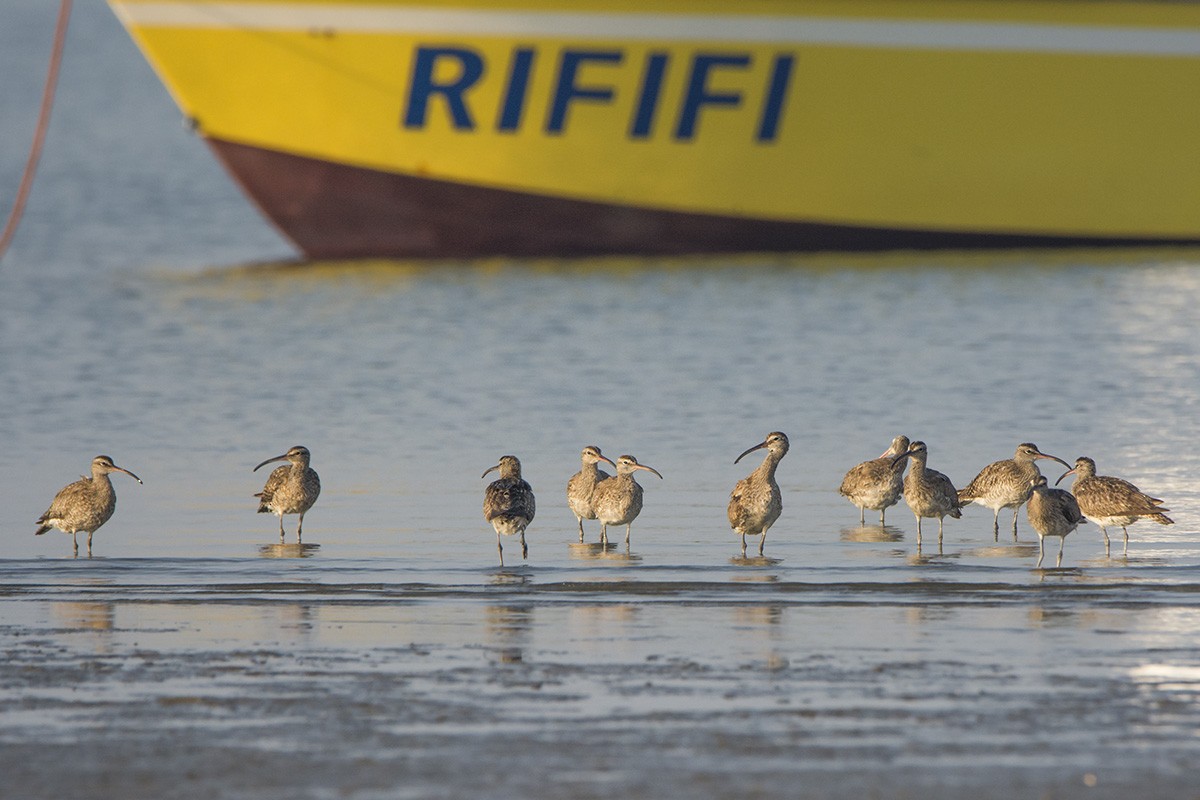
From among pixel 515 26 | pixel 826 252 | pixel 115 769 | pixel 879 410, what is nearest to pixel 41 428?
pixel 879 410

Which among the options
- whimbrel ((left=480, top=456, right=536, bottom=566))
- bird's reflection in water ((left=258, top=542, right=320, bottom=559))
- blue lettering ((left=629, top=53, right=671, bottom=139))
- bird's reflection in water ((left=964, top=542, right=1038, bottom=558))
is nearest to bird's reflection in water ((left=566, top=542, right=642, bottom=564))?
whimbrel ((left=480, top=456, right=536, bottom=566))

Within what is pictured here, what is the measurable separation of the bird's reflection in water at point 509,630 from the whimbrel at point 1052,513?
3.33 metres

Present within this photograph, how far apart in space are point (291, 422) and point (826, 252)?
17.2 m

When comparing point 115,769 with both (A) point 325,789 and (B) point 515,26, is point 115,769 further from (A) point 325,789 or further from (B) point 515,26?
(B) point 515,26

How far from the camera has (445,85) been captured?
34.7 metres

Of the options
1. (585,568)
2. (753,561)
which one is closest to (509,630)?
(585,568)

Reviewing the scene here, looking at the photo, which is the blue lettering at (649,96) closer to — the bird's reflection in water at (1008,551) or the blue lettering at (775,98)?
the blue lettering at (775,98)

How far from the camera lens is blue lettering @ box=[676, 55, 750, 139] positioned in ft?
114

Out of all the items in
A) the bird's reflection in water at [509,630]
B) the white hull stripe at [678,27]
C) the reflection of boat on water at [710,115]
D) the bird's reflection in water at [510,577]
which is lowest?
the bird's reflection in water at [509,630]

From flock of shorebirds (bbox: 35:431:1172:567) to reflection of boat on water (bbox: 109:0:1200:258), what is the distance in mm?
19970

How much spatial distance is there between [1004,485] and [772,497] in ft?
5.79

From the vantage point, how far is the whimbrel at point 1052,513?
13227 mm

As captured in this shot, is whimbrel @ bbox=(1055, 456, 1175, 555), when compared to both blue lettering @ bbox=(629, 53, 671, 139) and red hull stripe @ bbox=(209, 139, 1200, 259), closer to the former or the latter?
blue lettering @ bbox=(629, 53, 671, 139)

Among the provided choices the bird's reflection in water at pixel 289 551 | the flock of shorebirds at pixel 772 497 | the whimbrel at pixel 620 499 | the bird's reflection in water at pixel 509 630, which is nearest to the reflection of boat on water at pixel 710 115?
the flock of shorebirds at pixel 772 497
